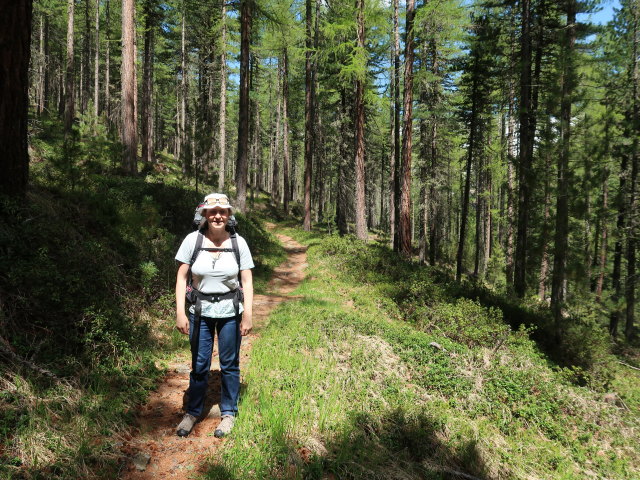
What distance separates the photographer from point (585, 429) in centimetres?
480

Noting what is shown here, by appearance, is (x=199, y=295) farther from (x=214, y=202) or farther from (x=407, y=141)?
(x=407, y=141)

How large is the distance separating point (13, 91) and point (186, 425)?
5.06m

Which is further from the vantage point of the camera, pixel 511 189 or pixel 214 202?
pixel 511 189

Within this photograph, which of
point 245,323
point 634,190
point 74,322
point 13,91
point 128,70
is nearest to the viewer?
point 245,323

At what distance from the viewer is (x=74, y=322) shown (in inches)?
168

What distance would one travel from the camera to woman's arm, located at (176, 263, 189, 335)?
11.2 ft

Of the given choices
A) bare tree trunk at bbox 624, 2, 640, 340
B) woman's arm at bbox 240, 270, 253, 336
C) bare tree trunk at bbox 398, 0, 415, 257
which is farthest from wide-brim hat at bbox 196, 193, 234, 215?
bare tree trunk at bbox 624, 2, 640, 340

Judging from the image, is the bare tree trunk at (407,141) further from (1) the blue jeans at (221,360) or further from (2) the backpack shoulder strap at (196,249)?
(2) the backpack shoulder strap at (196,249)

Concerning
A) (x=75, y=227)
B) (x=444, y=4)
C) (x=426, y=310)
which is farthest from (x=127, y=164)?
(x=444, y=4)

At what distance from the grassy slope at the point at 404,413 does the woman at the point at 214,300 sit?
517 mm

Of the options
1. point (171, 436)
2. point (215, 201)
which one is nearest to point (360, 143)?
point (215, 201)

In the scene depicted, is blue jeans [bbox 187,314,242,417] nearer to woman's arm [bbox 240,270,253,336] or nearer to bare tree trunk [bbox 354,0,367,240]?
woman's arm [bbox 240,270,253,336]

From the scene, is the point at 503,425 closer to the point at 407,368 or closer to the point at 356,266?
the point at 407,368

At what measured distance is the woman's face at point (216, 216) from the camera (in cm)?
354
